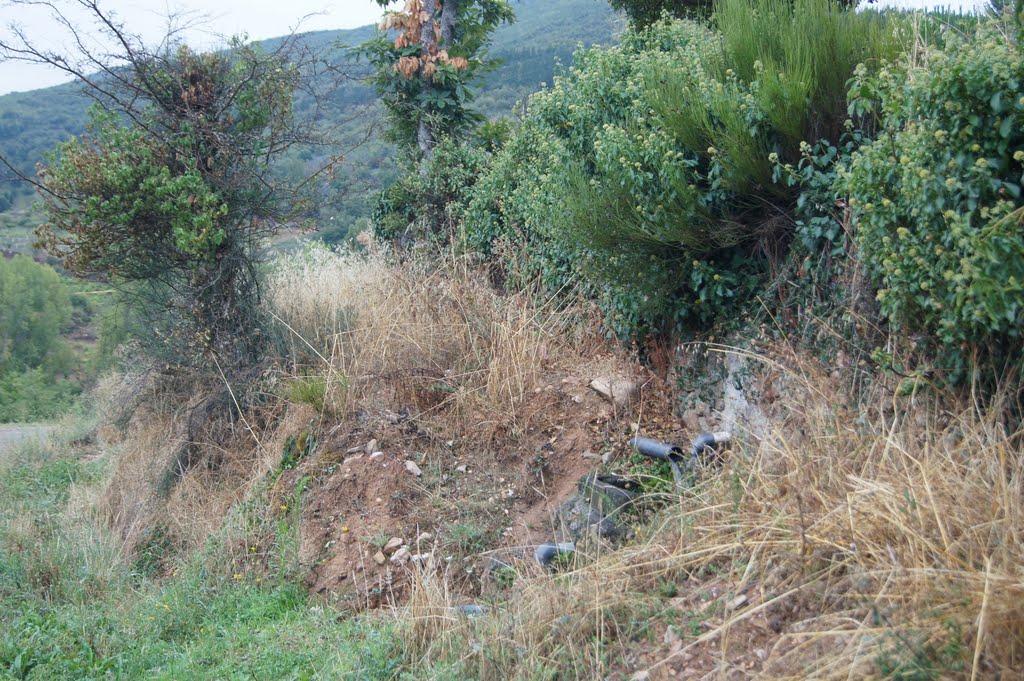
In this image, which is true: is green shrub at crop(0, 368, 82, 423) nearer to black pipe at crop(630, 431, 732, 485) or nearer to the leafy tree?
the leafy tree

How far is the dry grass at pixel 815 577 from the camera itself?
2.81 meters

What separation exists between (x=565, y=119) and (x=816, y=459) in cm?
502

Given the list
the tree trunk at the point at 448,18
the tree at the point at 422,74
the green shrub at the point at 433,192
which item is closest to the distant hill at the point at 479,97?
the tree trunk at the point at 448,18

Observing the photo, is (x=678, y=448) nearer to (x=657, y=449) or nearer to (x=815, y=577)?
(x=657, y=449)

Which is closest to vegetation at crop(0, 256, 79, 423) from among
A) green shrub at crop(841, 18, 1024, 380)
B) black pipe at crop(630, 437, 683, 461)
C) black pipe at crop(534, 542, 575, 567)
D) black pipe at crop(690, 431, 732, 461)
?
black pipe at crop(630, 437, 683, 461)

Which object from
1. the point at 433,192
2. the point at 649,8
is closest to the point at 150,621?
the point at 433,192

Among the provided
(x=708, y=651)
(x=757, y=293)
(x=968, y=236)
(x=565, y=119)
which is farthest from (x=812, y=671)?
(x=565, y=119)

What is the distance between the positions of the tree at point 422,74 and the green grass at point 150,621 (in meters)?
7.94

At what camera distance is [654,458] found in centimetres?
584

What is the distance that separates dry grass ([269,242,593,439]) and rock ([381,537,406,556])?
116 cm

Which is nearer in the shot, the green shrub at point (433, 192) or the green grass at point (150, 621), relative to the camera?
the green grass at point (150, 621)

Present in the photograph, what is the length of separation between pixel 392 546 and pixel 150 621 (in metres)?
1.60

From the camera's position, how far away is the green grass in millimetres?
4418

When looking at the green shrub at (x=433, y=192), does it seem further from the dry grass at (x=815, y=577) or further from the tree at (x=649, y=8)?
the dry grass at (x=815, y=577)
